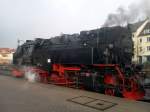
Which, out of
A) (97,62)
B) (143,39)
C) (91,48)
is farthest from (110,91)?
(143,39)

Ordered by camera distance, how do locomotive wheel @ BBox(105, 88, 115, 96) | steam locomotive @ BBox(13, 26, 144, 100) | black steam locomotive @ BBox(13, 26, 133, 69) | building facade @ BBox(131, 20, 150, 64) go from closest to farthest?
1. steam locomotive @ BBox(13, 26, 144, 100)
2. locomotive wheel @ BBox(105, 88, 115, 96)
3. black steam locomotive @ BBox(13, 26, 133, 69)
4. building facade @ BBox(131, 20, 150, 64)

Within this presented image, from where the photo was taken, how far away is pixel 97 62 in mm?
11508

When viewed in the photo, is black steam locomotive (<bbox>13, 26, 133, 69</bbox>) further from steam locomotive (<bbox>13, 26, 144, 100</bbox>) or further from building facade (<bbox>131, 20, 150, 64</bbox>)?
building facade (<bbox>131, 20, 150, 64</bbox>)

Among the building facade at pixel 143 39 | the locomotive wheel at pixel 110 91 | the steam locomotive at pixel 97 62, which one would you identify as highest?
the building facade at pixel 143 39

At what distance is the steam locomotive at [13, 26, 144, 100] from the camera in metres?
10.4

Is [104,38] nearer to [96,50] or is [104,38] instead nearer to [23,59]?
[96,50]

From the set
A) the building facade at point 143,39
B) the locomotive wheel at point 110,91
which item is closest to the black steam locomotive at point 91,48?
the locomotive wheel at point 110,91

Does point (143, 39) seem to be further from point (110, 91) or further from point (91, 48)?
point (110, 91)

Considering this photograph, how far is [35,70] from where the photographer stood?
15797 mm

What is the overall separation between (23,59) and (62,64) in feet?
18.3

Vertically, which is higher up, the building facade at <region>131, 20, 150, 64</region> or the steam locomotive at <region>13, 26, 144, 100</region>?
the building facade at <region>131, 20, 150, 64</region>

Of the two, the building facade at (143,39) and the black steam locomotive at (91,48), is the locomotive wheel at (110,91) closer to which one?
the black steam locomotive at (91,48)

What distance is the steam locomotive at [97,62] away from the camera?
10.4 metres

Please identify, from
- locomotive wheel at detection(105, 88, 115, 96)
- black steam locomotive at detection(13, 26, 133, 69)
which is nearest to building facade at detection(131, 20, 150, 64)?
black steam locomotive at detection(13, 26, 133, 69)
